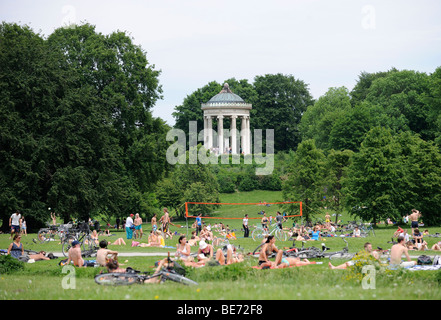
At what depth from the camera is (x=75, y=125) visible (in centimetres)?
4075

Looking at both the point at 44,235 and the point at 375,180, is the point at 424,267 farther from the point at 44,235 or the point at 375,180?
the point at 375,180

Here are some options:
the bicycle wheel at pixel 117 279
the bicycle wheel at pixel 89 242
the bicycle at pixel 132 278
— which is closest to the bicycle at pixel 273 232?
the bicycle wheel at pixel 89 242

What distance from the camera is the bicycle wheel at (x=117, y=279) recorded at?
14.9m

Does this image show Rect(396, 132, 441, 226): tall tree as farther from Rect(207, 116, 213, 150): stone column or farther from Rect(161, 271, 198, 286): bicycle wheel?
Rect(207, 116, 213, 150): stone column

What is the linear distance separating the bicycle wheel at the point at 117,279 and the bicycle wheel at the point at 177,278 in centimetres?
63

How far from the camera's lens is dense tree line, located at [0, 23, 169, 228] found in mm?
37719

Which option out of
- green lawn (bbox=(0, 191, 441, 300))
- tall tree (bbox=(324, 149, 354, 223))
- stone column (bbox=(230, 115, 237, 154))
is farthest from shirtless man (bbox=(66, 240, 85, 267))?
stone column (bbox=(230, 115, 237, 154))

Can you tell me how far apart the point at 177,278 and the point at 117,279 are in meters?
1.37

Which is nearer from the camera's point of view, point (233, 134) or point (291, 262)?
point (291, 262)

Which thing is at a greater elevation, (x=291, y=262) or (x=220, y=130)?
(x=220, y=130)

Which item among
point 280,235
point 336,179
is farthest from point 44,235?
point 336,179

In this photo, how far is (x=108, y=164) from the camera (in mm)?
42062
